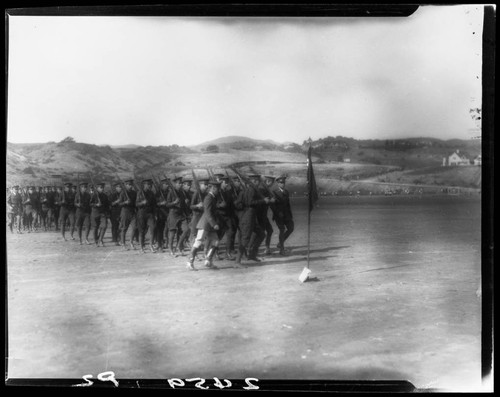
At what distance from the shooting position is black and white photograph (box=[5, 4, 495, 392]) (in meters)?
4.99

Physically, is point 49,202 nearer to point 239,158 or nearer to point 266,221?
point 239,158

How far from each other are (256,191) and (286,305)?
4.20 ft

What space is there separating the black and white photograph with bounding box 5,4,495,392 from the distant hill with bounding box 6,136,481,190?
0.9 inches

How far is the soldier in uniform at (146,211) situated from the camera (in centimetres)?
540

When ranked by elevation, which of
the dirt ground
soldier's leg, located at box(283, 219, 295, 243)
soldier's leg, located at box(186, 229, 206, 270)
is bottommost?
the dirt ground

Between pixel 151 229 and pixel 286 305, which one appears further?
pixel 151 229

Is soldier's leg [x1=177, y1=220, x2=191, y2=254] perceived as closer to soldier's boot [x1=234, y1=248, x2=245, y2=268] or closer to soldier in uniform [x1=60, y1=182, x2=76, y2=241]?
soldier's boot [x1=234, y1=248, x2=245, y2=268]

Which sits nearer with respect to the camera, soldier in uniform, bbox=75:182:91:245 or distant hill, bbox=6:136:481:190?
distant hill, bbox=6:136:481:190

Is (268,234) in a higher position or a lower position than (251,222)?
lower

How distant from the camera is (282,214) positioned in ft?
17.7

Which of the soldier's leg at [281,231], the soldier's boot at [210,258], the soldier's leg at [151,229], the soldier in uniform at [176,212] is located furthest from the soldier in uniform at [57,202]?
the soldier's leg at [281,231]

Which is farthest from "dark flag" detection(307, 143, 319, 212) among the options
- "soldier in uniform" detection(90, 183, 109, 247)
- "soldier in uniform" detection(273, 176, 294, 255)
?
"soldier in uniform" detection(90, 183, 109, 247)

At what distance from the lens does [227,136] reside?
5184 millimetres

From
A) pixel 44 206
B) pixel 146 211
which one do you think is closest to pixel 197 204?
pixel 146 211
